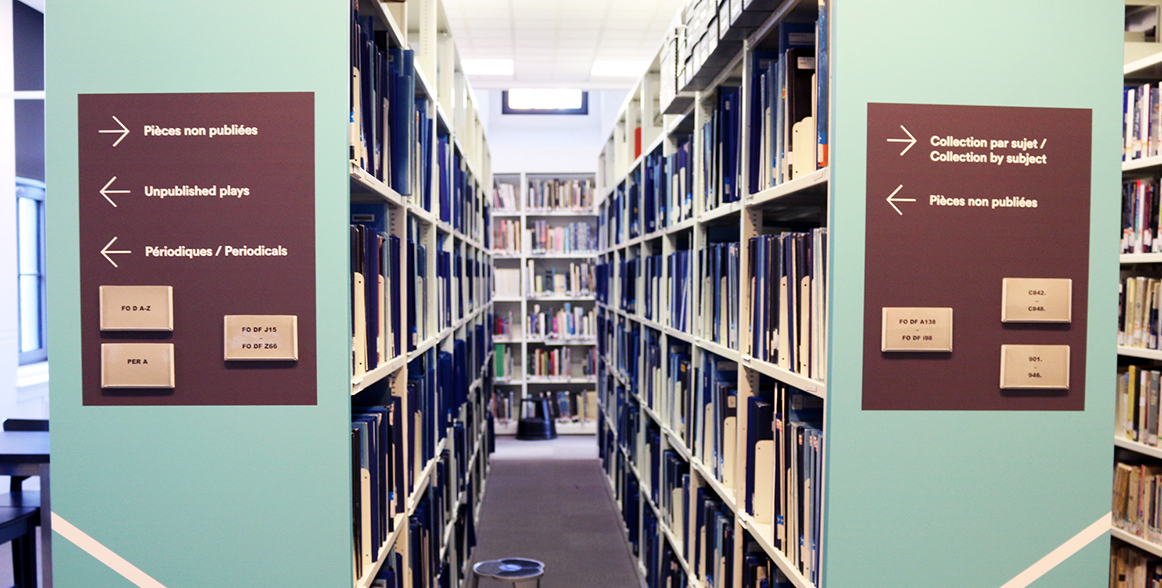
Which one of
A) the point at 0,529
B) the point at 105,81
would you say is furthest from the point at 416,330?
the point at 0,529

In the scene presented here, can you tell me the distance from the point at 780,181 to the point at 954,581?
898mm

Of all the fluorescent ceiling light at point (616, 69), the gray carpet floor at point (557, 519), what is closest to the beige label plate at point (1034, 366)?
the gray carpet floor at point (557, 519)

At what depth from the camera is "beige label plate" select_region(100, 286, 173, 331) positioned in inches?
53.6

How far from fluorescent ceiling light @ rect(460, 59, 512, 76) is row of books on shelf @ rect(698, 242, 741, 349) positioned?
4463mm

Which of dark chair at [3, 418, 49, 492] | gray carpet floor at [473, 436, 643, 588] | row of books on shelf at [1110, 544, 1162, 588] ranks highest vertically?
dark chair at [3, 418, 49, 492]

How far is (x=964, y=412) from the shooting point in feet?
4.48

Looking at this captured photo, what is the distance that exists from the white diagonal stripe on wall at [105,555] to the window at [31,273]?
4.64 meters

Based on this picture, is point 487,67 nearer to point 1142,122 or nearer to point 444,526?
point 444,526

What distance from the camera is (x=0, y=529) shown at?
2.58m

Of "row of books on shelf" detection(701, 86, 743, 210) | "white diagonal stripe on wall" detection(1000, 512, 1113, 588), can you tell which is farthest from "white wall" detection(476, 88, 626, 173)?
"white diagonal stripe on wall" detection(1000, 512, 1113, 588)

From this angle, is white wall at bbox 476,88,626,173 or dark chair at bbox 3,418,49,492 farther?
white wall at bbox 476,88,626,173

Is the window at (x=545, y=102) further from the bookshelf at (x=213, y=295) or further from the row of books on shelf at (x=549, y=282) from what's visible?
the bookshelf at (x=213, y=295)

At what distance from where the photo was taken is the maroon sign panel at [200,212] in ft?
4.48

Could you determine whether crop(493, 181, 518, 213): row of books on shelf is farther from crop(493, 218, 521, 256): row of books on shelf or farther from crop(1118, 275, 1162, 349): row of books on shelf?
crop(1118, 275, 1162, 349): row of books on shelf
